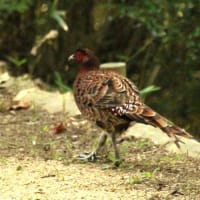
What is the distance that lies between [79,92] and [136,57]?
499 cm

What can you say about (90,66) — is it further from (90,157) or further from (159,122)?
(159,122)

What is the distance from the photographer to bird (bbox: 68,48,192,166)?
659 cm

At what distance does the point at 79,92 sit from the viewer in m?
7.12

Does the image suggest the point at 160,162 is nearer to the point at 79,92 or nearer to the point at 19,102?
the point at 79,92

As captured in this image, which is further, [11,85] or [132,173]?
[11,85]

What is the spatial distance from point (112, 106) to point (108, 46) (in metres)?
5.51

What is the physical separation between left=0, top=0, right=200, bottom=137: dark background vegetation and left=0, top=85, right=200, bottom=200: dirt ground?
2873 millimetres

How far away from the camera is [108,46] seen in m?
12.2

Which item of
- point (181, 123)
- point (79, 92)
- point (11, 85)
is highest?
point (79, 92)

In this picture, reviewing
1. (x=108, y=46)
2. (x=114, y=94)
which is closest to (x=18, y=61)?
(x=108, y=46)

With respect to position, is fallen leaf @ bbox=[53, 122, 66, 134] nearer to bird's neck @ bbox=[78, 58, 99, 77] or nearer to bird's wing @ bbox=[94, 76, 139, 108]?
bird's neck @ bbox=[78, 58, 99, 77]

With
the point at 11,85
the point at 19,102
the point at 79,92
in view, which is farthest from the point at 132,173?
the point at 11,85

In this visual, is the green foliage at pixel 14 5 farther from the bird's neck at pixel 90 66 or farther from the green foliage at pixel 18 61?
the bird's neck at pixel 90 66

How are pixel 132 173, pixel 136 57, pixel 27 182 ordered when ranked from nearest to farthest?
pixel 27 182 < pixel 132 173 < pixel 136 57
